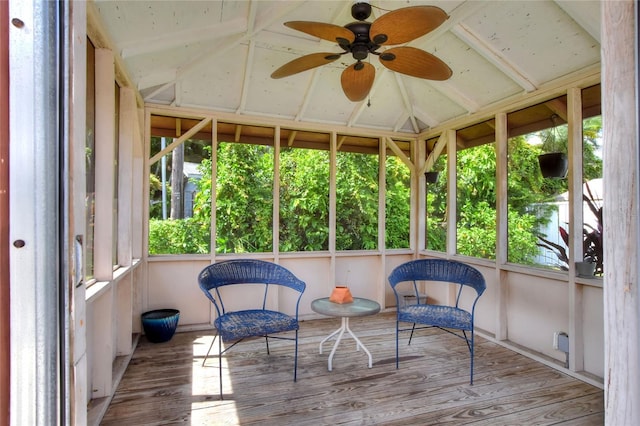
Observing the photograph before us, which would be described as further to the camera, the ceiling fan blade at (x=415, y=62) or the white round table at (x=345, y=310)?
the white round table at (x=345, y=310)

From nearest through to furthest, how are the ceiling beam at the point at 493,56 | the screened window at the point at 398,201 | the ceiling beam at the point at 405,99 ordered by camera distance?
the ceiling beam at the point at 493,56 < the ceiling beam at the point at 405,99 < the screened window at the point at 398,201

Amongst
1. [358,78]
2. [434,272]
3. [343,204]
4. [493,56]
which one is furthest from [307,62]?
[343,204]

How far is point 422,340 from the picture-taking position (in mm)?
3645

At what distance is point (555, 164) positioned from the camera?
117 inches

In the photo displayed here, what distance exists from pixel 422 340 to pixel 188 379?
2288 millimetres

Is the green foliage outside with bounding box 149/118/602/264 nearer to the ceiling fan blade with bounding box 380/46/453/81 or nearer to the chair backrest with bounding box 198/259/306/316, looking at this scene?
the chair backrest with bounding box 198/259/306/316

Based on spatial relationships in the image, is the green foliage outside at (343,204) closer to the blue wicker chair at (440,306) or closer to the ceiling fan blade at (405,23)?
the blue wicker chair at (440,306)

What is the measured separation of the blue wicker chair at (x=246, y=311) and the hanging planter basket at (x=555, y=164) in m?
2.35

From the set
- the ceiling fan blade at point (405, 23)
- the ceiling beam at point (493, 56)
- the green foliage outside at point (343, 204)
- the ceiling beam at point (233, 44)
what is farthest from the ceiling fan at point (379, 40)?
the green foliage outside at point (343, 204)

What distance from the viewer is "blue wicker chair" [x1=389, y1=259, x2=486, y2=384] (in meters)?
2.88

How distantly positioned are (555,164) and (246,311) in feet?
9.70

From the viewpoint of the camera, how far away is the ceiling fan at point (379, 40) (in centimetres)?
192

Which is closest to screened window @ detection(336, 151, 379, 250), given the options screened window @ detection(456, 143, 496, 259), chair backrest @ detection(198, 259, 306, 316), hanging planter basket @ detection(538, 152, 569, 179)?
screened window @ detection(456, 143, 496, 259)

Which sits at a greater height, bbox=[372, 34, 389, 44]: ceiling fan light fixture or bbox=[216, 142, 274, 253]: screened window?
bbox=[372, 34, 389, 44]: ceiling fan light fixture
